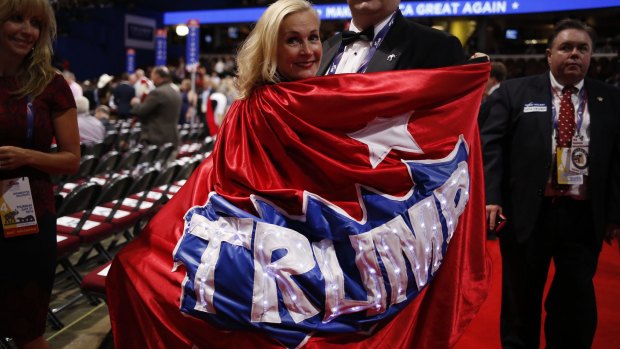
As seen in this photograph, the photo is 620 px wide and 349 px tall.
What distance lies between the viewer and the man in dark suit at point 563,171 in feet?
7.14

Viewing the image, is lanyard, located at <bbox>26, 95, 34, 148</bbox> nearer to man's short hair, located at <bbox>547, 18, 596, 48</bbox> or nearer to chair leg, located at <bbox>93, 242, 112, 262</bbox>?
man's short hair, located at <bbox>547, 18, 596, 48</bbox>

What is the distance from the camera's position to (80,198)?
3.18 m

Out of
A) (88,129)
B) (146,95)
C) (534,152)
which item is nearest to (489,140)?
(534,152)

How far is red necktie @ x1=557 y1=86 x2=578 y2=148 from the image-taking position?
7.22 feet

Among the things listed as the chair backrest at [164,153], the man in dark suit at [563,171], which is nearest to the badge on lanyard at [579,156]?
the man in dark suit at [563,171]

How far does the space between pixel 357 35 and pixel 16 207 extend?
1189mm

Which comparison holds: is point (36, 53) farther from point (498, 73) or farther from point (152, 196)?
point (498, 73)

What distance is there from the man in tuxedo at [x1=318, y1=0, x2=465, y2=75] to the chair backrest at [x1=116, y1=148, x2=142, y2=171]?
12.4 feet

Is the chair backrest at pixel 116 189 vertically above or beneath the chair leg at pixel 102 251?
above

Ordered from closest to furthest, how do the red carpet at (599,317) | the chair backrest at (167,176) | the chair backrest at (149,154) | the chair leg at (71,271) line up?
the red carpet at (599,317), the chair leg at (71,271), the chair backrest at (167,176), the chair backrest at (149,154)

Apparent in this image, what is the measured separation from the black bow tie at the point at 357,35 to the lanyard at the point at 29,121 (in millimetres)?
1024

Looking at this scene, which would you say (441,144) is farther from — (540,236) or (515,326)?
(515,326)

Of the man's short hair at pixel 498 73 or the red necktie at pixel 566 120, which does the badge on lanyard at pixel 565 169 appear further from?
the man's short hair at pixel 498 73

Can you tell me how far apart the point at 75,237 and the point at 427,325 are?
7.06ft
